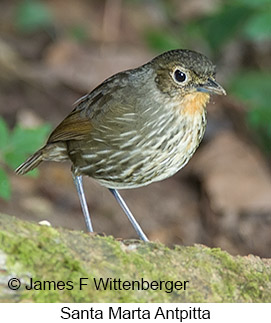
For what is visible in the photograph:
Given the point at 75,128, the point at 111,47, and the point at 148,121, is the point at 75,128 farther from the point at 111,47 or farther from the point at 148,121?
the point at 111,47

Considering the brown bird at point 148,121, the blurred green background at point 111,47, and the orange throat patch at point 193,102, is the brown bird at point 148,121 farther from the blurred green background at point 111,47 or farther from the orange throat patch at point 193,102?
the blurred green background at point 111,47

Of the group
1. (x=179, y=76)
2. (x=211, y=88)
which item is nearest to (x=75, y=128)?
(x=179, y=76)

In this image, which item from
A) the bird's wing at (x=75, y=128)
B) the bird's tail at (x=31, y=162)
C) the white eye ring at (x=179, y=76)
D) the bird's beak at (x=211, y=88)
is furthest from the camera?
the bird's tail at (x=31, y=162)

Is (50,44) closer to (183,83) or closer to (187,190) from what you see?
(187,190)

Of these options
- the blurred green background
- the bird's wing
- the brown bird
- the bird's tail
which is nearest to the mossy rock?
the brown bird

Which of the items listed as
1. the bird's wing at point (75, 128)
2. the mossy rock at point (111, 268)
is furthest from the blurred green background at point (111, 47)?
the mossy rock at point (111, 268)

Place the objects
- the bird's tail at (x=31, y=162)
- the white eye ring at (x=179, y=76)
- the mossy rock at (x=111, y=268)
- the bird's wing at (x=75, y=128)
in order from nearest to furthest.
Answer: the mossy rock at (x=111, y=268) → the white eye ring at (x=179, y=76) → the bird's wing at (x=75, y=128) → the bird's tail at (x=31, y=162)
